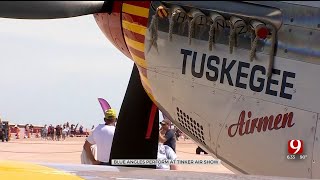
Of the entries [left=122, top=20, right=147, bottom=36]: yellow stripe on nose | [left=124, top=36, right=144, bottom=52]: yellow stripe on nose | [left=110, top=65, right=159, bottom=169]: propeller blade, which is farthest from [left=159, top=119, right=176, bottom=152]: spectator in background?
[left=122, top=20, right=147, bottom=36]: yellow stripe on nose

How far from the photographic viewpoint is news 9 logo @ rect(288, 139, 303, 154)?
3.73m

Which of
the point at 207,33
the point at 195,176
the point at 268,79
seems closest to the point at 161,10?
the point at 207,33

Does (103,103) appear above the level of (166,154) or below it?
above

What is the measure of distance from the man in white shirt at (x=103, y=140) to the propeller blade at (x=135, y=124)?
497 mm

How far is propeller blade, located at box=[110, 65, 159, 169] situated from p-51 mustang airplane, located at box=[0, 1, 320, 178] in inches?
33.2

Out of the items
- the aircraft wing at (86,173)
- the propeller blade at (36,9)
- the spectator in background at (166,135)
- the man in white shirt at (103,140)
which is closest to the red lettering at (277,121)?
the aircraft wing at (86,173)

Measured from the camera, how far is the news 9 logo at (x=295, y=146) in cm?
373

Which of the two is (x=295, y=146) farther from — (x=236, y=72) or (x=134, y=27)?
(x=134, y=27)

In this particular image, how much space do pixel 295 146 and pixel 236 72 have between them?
653 mm

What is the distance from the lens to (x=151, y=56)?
4488 millimetres

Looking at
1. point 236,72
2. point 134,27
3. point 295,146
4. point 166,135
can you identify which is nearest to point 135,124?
point 134,27

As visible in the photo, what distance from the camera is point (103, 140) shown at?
6.32 meters

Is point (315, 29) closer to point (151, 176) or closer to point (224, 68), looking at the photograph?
point (224, 68)

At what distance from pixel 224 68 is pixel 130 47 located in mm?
1018
